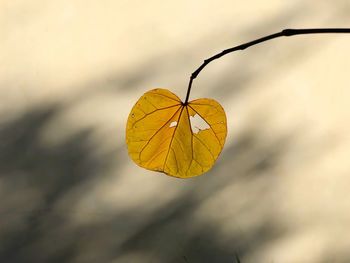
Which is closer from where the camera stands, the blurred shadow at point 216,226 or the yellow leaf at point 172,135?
the yellow leaf at point 172,135

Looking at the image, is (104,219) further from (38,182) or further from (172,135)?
(172,135)

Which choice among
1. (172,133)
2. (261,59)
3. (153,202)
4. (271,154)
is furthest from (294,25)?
(172,133)

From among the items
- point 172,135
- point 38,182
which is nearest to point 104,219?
point 38,182

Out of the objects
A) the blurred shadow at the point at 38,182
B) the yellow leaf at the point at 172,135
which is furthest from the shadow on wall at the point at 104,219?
the yellow leaf at the point at 172,135

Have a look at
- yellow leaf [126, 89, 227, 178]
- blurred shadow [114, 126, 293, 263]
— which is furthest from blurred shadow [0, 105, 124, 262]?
yellow leaf [126, 89, 227, 178]

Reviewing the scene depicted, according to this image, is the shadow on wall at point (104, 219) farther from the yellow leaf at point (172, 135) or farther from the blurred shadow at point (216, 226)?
the yellow leaf at point (172, 135)

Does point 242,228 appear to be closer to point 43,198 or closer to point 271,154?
point 271,154

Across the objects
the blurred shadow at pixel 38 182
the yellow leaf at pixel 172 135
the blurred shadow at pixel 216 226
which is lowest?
the yellow leaf at pixel 172 135

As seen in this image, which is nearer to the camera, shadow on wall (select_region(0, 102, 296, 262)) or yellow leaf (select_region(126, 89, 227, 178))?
yellow leaf (select_region(126, 89, 227, 178))

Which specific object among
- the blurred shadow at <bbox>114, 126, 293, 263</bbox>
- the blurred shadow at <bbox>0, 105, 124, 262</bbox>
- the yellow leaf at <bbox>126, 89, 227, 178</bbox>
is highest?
the blurred shadow at <bbox>0, 105, 124, 262</bbox>

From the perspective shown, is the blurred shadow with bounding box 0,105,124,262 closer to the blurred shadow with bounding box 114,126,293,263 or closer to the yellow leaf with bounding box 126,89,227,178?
→ the blurred shadow with bounding box 114,126,293,263

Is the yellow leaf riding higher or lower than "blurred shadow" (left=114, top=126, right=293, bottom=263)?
lower
